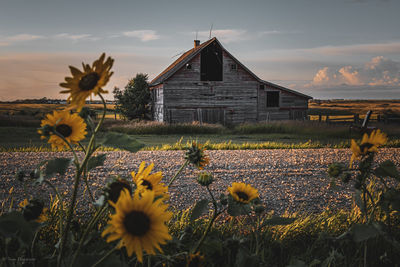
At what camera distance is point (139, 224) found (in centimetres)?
85

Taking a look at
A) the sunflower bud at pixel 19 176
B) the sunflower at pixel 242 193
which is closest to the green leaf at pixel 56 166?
the sunflower bud at pixel 19 176

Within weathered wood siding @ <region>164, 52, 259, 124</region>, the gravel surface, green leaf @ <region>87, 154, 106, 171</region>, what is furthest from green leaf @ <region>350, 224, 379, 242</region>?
weathered wood siding @ <region>164, 52, 259, 124</region>

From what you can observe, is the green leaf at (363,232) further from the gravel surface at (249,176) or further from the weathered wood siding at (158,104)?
the weathered wood siding at (158,104)

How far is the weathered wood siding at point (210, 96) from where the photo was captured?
20250 mm

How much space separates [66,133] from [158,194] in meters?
0.49

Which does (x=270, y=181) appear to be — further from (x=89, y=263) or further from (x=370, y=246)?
(x=89, y=263)

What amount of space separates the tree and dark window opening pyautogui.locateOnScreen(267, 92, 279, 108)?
9711 millimetres

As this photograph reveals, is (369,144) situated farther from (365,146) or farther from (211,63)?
(211,63)

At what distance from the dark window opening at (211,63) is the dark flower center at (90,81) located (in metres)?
19.9

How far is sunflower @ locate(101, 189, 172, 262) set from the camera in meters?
0.82

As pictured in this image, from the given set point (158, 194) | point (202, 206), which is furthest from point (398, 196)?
point (158, 194)

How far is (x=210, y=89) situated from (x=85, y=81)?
1995 centimetres

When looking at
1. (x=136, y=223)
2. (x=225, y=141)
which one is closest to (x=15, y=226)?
(x=136, y=223)

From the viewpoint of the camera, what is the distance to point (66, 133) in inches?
53.3
